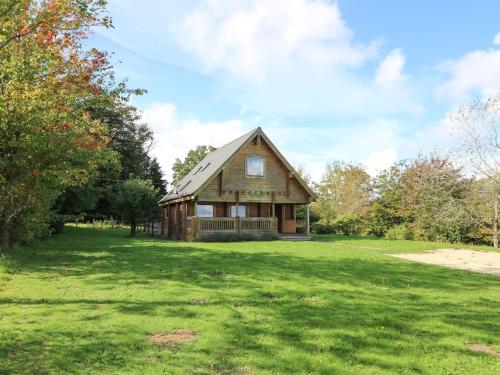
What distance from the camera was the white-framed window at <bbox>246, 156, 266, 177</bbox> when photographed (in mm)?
29266

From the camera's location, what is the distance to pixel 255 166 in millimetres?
29469

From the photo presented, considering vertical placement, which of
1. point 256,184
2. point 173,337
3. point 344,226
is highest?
point 256,184

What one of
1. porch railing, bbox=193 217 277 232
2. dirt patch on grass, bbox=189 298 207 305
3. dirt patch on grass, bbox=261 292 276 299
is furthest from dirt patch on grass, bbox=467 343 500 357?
porch railing, bbox=193 217 277 232

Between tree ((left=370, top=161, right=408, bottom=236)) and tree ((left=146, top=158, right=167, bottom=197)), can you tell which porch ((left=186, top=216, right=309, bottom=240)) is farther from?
tree ((left=146, top=158, right=167, bottom=197))

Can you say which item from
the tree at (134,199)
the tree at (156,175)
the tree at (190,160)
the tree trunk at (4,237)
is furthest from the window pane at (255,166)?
the tree at (156,175)

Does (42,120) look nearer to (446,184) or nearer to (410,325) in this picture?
(410,325)

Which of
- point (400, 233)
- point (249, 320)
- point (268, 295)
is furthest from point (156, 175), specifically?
point (249, 320)

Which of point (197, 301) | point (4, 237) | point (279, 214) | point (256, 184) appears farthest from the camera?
point (279, 214)

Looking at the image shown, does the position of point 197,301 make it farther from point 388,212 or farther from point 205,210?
point 388,212

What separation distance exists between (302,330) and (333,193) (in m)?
54.0

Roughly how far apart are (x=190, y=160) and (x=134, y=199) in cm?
2737

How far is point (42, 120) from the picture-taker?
1119cm

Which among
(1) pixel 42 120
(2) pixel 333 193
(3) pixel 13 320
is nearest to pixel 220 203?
(1) pixel 42 120

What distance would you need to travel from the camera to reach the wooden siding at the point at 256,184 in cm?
2811
